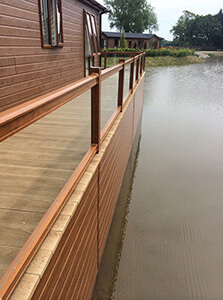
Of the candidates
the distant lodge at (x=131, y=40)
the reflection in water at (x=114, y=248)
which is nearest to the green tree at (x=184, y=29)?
the distant lodge at (x=131, y=40)

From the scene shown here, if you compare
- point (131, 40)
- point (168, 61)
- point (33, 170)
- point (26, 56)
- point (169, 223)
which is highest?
point (131, 40)

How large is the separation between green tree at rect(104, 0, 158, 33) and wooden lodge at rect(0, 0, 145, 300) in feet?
221

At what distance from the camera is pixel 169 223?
526 cm

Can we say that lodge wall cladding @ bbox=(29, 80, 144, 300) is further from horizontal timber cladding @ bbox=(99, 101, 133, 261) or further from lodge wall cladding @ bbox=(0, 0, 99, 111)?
lodge wall cladding @ bbox=(0, 0, 99, 111)

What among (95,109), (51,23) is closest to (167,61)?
(51,23)

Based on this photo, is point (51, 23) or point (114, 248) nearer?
point (114, 248)

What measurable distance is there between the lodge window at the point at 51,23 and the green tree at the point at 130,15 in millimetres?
65925

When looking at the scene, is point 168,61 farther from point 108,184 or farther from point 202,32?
Answer: point 202,32

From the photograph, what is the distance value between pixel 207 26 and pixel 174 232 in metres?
98.4

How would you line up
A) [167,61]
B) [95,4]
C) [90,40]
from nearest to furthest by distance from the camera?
[95,4] → [90,40] → [167,61]

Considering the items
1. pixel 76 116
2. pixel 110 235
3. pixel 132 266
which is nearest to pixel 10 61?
pixel 76 116

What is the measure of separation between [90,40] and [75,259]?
409 inches

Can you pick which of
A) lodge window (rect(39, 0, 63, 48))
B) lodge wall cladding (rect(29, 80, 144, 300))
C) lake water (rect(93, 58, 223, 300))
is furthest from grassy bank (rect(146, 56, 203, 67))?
lodge wall cladding (rect(29, 80, 144, 300))

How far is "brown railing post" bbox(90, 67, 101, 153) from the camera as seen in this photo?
8.58 feet
